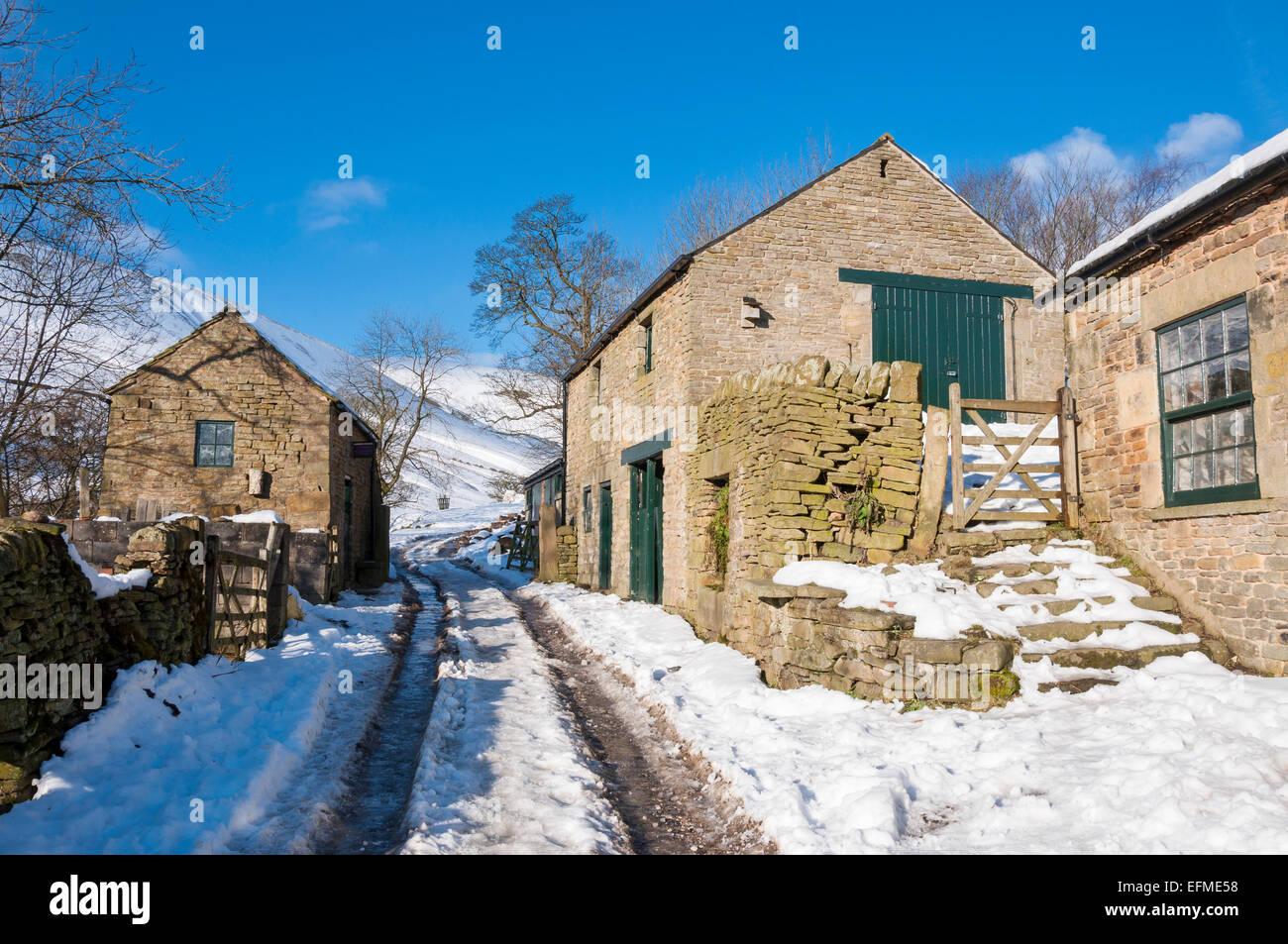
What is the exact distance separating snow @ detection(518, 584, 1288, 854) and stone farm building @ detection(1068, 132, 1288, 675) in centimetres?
73

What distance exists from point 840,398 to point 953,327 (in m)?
6.62

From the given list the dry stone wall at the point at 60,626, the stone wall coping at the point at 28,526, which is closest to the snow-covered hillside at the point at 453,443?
the dry stone wall at the point at 60,626

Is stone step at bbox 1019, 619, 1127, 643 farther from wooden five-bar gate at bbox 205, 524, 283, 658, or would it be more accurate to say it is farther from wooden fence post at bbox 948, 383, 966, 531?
wooden five-bar gate at bbox 205, 524, 283, 658

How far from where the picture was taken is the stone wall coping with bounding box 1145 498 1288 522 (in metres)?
5.97

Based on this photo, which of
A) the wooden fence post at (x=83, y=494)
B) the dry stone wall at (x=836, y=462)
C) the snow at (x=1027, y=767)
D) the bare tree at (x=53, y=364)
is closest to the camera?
the snow at (x=1027, y=767)

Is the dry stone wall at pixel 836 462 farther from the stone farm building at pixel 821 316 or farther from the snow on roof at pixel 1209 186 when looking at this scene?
the stone farm building at pixel 821 316

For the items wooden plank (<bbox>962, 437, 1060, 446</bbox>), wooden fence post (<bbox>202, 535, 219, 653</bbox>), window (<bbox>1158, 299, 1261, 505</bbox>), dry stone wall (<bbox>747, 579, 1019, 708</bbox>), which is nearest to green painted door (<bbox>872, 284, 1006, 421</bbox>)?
wooden plank (<bbox>962, 437, 1060, 446</bbox>)

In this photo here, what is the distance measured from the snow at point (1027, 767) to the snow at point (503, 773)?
3.34 feet

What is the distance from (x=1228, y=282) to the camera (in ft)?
21.0

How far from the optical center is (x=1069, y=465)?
27.2ft

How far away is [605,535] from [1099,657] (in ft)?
39.8

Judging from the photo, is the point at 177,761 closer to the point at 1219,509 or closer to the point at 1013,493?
the point at 1013,493

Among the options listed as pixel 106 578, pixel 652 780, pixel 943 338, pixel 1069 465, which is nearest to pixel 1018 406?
pixel 1069 465

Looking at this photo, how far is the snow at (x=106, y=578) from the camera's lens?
5637 mm
